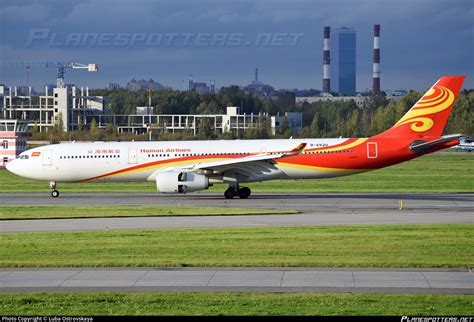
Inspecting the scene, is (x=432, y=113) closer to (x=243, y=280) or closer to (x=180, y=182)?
(x=180, y=182)

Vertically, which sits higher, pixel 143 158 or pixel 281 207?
pixel 143 158

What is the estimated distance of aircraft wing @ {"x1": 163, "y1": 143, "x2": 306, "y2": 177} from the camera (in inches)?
1721

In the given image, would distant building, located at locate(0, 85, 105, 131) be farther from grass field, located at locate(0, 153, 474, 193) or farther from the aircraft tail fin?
the aircraft tail fin

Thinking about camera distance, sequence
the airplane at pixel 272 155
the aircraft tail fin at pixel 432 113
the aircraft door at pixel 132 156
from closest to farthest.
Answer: the airplane at pixel 272 155
the aircraft tail fin at pixel 432 113
the aircraft door at pixel 132 156

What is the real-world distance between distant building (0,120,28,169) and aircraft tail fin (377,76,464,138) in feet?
152

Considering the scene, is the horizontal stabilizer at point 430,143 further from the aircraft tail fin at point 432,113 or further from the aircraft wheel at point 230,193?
the aircraft wheel at point 230,193

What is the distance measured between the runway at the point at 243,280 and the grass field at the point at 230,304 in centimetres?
83

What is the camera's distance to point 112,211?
37562 mm

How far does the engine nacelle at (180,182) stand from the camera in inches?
1716

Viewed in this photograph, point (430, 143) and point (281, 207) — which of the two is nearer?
point (281, 207)

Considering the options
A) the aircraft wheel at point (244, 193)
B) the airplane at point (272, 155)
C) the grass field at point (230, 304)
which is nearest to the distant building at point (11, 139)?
the airplane at point (272, 155)

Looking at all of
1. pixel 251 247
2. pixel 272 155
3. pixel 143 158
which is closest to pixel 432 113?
pixel 272 155

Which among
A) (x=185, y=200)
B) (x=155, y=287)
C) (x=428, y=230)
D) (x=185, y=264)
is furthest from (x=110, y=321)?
→ (x=185, y=200)

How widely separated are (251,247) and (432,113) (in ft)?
74.3
